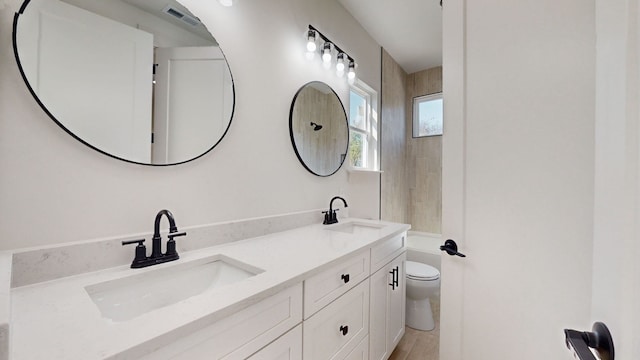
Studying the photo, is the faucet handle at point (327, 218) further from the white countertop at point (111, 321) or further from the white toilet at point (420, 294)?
the white toilet at point (420, 294)

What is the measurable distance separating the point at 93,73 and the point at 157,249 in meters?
0.70

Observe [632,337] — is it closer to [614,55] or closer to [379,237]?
[614,55]

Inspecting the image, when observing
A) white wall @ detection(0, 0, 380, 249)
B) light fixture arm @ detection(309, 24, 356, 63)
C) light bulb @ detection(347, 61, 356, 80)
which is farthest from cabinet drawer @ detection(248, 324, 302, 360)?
light bulb @ detection(347, 61, 356, 80)

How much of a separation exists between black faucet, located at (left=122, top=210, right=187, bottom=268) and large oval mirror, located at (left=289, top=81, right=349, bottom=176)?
98cm

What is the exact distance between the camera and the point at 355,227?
81.2 inches

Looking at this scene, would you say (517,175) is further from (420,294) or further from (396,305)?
(420,294)

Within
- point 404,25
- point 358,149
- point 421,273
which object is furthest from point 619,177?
point 404,25

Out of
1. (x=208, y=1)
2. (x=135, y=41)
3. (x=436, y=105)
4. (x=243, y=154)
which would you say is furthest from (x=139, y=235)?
(x=436, y=105)

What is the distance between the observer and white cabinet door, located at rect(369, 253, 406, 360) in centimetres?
146

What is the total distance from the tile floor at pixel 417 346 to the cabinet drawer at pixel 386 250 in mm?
770

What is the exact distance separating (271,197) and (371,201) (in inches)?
57.1

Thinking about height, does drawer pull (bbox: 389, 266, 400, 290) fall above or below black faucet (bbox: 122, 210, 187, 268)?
below

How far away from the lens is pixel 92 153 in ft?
2.98

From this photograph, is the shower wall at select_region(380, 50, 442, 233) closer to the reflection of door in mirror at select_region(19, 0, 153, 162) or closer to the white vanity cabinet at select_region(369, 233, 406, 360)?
the white vanity cabinet at select_region(369, 233, 406, 360)
